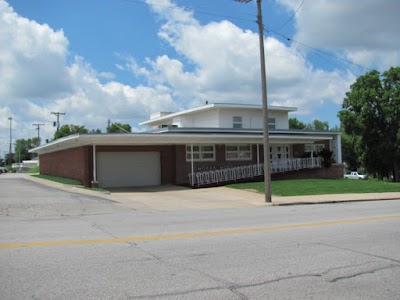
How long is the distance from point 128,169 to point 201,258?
67.6 feet

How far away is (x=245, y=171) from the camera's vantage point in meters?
28.8

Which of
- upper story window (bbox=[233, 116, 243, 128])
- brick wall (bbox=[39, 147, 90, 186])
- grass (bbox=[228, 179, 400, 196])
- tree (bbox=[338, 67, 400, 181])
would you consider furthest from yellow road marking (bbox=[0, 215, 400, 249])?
tree (bbox=[338, 67, 400, 181])

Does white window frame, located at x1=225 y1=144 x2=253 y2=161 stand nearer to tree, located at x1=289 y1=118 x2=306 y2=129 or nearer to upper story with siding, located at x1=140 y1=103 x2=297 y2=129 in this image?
upper story with siding, located at x1=140 y1=103 x2=297 y2=129

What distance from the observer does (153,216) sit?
14.1 m

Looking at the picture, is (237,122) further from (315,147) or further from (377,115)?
(377,115)

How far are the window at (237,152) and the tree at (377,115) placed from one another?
18.9 meters

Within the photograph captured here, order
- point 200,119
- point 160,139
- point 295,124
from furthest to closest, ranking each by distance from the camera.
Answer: point 295,124 → point 200,119 → point 160,139

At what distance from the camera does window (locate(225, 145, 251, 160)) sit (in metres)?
30.4

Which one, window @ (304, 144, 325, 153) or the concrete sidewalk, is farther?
window @ (304, 144, 325, 153)

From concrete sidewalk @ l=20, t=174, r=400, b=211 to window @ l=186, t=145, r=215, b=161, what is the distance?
174 inches

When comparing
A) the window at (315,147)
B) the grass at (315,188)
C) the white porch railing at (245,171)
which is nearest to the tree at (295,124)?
the window at (315,147)

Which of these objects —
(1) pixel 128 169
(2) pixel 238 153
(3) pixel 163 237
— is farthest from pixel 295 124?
(3) pixel 163 237

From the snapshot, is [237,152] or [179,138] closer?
[179,138]

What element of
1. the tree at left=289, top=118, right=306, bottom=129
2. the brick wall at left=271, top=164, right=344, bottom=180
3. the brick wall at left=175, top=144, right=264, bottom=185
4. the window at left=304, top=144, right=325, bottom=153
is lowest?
the brick wall at left=271, top=164, right=344, bottom=180
